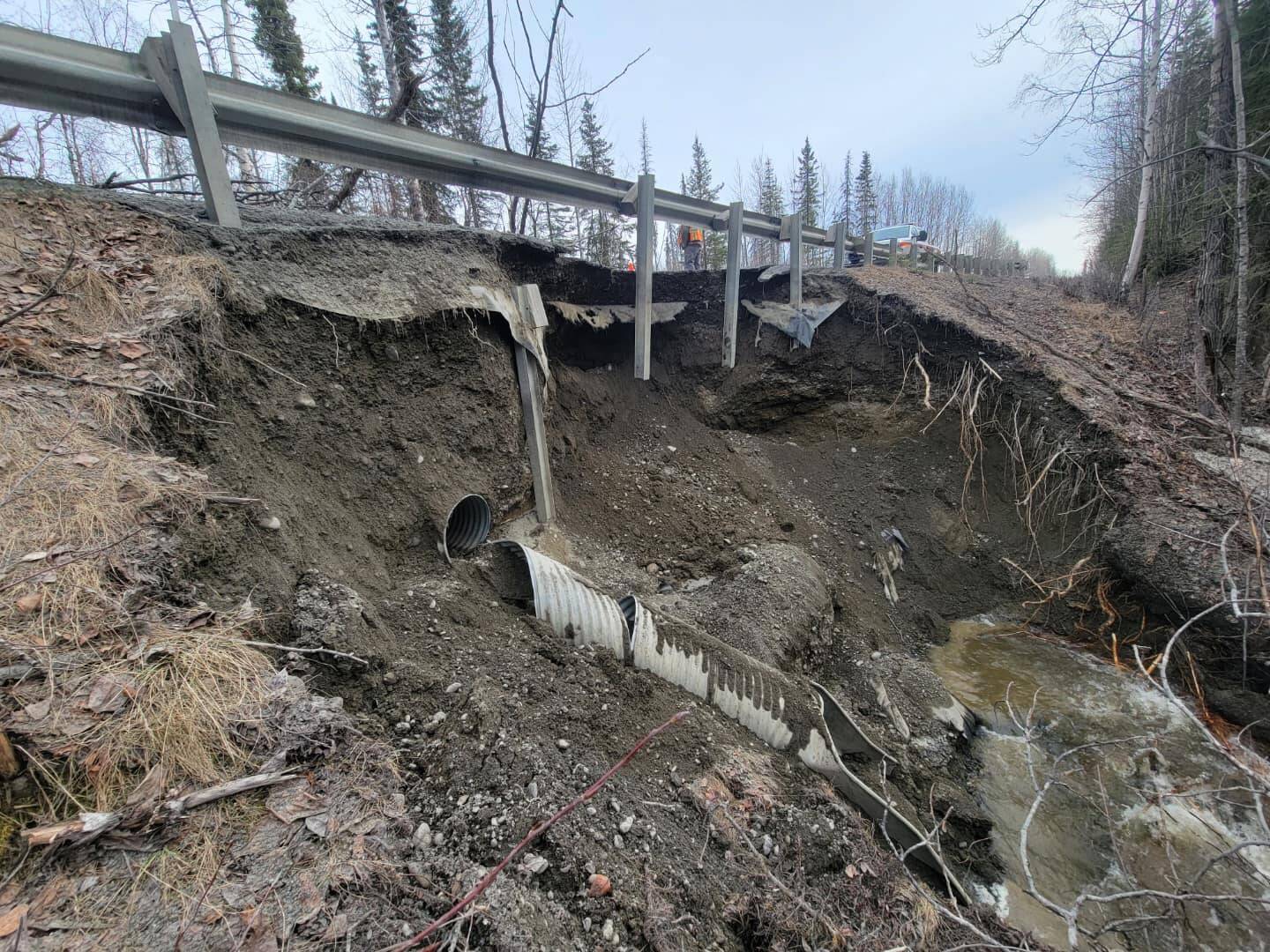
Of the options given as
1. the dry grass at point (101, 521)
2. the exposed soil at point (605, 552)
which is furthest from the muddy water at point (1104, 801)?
the dry grass at point (101, 521)

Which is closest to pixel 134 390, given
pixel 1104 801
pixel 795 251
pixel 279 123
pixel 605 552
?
pixel 279 123

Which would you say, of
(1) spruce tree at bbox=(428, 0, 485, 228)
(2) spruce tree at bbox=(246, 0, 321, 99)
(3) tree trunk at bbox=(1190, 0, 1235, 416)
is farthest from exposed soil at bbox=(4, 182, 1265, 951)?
(2) spruce tree at bbox=(246, 0, 321, 99)

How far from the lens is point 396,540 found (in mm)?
3664

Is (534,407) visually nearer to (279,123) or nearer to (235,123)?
(279,123)

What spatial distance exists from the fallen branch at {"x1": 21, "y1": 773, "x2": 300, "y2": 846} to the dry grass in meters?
0.05

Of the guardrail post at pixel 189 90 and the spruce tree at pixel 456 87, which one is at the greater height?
the spruce tree at pixel 456 87

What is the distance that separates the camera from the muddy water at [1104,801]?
9.61ft

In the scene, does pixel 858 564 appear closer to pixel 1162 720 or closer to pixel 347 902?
pixel 1162 720

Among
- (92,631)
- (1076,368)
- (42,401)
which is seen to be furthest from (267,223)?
(1076,368)

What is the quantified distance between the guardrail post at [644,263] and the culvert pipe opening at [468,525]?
2260 millimetres

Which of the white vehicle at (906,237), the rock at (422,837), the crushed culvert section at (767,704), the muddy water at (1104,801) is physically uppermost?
the white vehicle at (906,237)

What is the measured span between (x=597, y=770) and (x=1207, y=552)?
16.1 feet

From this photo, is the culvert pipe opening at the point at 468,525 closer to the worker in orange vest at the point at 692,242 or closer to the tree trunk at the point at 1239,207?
the tree trunk at the point at 1239,207

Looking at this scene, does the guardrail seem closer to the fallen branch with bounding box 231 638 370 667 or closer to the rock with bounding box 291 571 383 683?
the rock with bounding box 291 571 383 683
